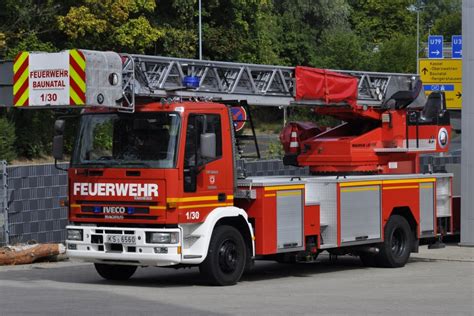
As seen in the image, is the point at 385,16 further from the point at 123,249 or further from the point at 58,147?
the point at 123,249

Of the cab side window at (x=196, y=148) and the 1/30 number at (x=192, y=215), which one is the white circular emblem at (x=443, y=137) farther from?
the 1/30 number at (x=192, y=215)

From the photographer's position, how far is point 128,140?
15.3 metres

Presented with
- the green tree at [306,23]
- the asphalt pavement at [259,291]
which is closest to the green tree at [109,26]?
the green tree at [306,23]

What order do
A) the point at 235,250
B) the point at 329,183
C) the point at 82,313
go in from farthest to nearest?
the point at 329,183 < the point at 235,250 < the point at 82,313

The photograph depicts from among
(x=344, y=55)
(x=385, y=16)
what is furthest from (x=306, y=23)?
(x=385, y=16)

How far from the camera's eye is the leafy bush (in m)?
46.9

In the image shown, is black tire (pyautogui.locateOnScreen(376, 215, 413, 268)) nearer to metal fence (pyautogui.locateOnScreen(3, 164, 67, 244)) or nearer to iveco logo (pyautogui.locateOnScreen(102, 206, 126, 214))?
iveco logo (pyautogui.locateOnScreen(102, 206, 126, 214))

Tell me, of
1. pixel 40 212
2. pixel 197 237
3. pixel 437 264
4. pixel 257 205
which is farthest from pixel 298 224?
pixel 40 212

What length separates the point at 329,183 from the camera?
17.1 metres

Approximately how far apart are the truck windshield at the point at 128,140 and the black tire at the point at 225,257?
130 cm

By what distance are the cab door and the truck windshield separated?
27 centimetres

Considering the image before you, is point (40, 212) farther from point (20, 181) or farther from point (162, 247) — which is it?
point (162, 247)

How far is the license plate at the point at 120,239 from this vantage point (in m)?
15.1

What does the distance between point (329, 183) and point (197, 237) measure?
9.50 feet
